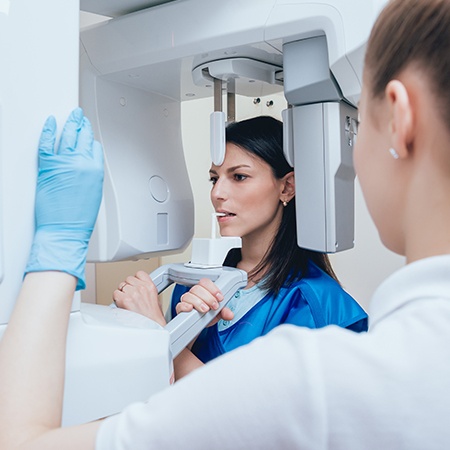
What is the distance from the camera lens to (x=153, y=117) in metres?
1.30

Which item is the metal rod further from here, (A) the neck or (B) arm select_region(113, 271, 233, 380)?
(A) the neck

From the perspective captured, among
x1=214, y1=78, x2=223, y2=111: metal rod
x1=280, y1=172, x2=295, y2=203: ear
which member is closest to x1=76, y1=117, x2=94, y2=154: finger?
x1=214, y1=78, x2=223, y2=111: metal rod

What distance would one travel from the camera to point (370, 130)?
0.54 m

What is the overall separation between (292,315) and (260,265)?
0.24m

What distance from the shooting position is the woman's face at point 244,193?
1.49 m

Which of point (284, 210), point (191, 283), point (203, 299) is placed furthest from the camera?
point (284, 210)

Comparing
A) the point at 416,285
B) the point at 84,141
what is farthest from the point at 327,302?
the point at 416,285

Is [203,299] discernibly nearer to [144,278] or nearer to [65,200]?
[144,278]

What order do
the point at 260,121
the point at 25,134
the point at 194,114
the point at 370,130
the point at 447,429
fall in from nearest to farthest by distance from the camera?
the point at 447,429 → the point at 370,130 → the point at 25,134 → the point at 260,121 → the point at 194,114

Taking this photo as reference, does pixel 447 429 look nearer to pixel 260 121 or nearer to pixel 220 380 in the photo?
pixel 220 380

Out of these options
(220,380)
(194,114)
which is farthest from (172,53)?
(194,114)

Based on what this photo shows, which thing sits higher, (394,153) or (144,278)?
(394,153)

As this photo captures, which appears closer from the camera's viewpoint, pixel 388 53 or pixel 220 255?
pixel 388 53

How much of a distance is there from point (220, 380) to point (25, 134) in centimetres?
45
